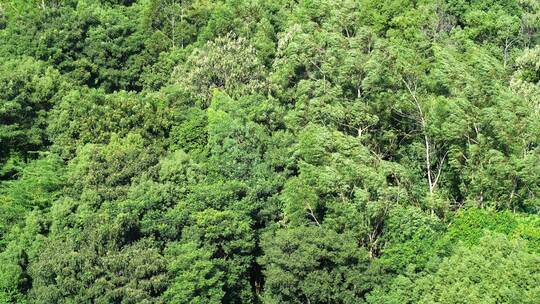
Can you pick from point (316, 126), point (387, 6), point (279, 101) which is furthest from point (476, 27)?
point (316, 126)

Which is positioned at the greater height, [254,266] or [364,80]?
[364,80]

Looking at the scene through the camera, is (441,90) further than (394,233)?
Yes

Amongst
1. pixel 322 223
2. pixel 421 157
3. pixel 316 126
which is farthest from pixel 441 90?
pixel 322 223

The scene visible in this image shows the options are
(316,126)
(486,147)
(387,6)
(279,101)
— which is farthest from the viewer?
(387,6)

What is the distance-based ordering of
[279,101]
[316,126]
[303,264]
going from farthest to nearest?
[279,101], [316,126], [303,264]

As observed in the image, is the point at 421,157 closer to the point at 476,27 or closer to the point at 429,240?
the point at 429,240

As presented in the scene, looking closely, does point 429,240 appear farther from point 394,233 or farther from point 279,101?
point 279,101

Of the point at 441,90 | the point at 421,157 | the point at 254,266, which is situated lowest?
the point at 254,266
